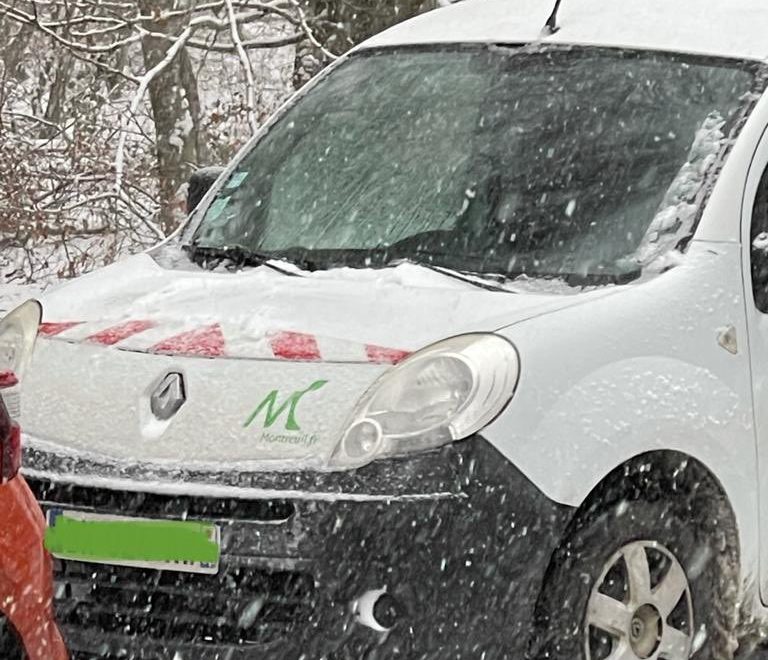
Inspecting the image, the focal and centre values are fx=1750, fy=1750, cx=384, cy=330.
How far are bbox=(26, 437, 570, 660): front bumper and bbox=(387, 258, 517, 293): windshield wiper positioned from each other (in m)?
0.67

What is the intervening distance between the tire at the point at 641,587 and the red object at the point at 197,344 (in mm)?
927

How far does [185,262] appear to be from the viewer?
494 cm

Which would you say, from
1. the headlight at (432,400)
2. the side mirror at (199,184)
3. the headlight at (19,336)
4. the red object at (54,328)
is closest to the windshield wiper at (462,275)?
the headlight at (432,400)

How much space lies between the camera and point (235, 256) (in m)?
4.84

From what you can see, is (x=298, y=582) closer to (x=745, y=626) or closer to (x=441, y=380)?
(x=441, y=380)

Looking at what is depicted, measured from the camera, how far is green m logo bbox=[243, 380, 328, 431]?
3854 millimetres

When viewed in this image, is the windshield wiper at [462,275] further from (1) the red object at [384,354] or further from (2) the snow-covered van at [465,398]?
(1) the red object at [384,354]

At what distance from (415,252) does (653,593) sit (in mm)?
1125

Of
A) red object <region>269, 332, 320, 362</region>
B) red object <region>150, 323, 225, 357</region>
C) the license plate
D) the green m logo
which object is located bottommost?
the license plate

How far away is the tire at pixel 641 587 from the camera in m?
3.86

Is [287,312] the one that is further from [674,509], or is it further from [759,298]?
[759,298]

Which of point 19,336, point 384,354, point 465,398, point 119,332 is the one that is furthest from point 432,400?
point 19,336

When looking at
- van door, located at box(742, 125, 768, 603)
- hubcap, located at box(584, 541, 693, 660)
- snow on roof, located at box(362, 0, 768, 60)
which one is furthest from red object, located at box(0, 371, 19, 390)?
snow on roof, located at box(362, 0, 768, 60)

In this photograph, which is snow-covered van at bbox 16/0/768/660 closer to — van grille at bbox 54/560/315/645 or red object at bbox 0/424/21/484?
van grille at bbox 54/560/315/645
